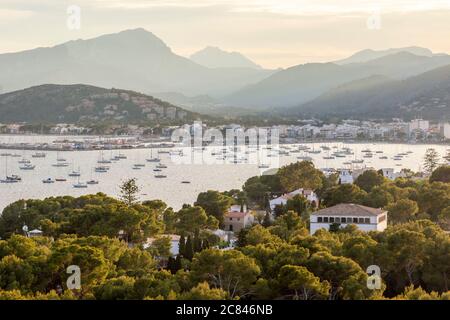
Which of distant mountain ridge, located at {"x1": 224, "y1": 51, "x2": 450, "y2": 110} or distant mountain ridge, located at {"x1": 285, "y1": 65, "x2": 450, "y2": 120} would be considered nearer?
distant mountain ridge, located at {"x1": 285, "y1": 65, "x2": 450, "y2": 120}

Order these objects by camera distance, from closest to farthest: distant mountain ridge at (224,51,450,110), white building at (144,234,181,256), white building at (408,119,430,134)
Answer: white building at (144,234,181,256) → white building at (408,119,430,134) → distant mountain ridge at (224,51,450,110)

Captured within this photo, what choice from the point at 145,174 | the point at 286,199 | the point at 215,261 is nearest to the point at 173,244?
the point at 215,261

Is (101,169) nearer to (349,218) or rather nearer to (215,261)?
(349,218)

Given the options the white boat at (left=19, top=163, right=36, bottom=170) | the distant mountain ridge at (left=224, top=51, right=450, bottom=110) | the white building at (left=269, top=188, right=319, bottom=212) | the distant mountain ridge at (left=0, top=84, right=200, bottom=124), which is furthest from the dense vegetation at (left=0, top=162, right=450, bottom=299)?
the distant mountain ridge at (left=224, top=51, right=450, bottom=110)

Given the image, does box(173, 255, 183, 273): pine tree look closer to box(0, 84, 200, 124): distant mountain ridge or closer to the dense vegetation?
the dense vegetation

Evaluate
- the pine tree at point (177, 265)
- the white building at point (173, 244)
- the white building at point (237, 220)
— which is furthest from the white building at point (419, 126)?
the pine tree at point (177, 265)
